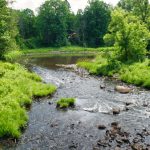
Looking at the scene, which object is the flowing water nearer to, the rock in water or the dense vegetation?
the rock in water

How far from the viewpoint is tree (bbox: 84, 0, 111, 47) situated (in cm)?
13075

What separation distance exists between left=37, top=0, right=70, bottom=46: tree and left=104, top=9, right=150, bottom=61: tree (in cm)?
6707

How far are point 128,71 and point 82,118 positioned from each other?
71.2 ft

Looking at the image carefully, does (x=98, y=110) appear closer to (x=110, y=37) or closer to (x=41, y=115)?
(x=41, y=115)

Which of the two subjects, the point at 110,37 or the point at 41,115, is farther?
the point at 110,37

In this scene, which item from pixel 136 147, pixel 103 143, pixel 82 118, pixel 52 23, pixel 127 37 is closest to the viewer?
pixel 136 147

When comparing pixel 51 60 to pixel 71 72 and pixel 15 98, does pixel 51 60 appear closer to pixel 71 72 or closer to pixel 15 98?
pixel 71 72

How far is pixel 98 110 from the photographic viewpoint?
98.7ft

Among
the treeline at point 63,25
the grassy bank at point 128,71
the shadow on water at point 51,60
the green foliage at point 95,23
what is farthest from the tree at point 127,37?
the green foliage at point 95,23

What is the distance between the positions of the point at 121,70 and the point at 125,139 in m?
27.8

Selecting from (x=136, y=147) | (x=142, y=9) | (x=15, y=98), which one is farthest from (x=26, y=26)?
(x=136, y=147)

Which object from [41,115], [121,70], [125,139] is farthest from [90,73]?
[125,139]

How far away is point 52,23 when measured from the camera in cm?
12519

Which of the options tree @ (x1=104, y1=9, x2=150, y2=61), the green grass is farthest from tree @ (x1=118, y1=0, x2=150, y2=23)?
the green grass
